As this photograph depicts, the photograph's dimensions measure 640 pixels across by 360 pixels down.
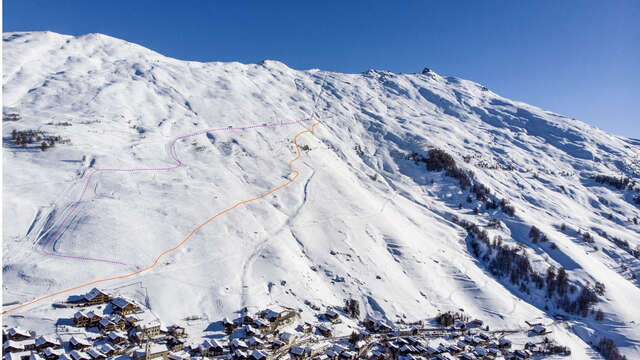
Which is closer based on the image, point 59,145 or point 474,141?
point 59,145

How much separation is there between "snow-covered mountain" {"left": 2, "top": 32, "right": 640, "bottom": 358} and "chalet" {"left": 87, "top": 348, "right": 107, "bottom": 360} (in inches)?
322

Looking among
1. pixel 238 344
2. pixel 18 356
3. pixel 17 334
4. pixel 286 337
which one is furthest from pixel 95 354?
→ pixel 286 337

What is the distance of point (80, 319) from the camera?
1495 inches

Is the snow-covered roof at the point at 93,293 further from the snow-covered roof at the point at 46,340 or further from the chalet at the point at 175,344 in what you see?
the chalet at the point at 175,344

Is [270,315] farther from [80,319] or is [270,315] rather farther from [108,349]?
[80,319]

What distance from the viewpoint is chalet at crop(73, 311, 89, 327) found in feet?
124

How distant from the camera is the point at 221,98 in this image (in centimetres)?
12975

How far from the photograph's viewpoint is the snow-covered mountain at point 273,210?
50.4 metres

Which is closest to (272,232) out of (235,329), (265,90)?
(235,329)

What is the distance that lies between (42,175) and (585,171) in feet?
599

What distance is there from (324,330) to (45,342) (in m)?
28.7

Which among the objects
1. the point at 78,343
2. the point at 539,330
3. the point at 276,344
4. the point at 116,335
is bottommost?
the point at 78,343

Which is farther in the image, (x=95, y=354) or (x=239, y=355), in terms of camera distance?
(x=239, y=355)

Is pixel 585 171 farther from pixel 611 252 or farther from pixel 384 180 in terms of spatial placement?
pixel 384 180
